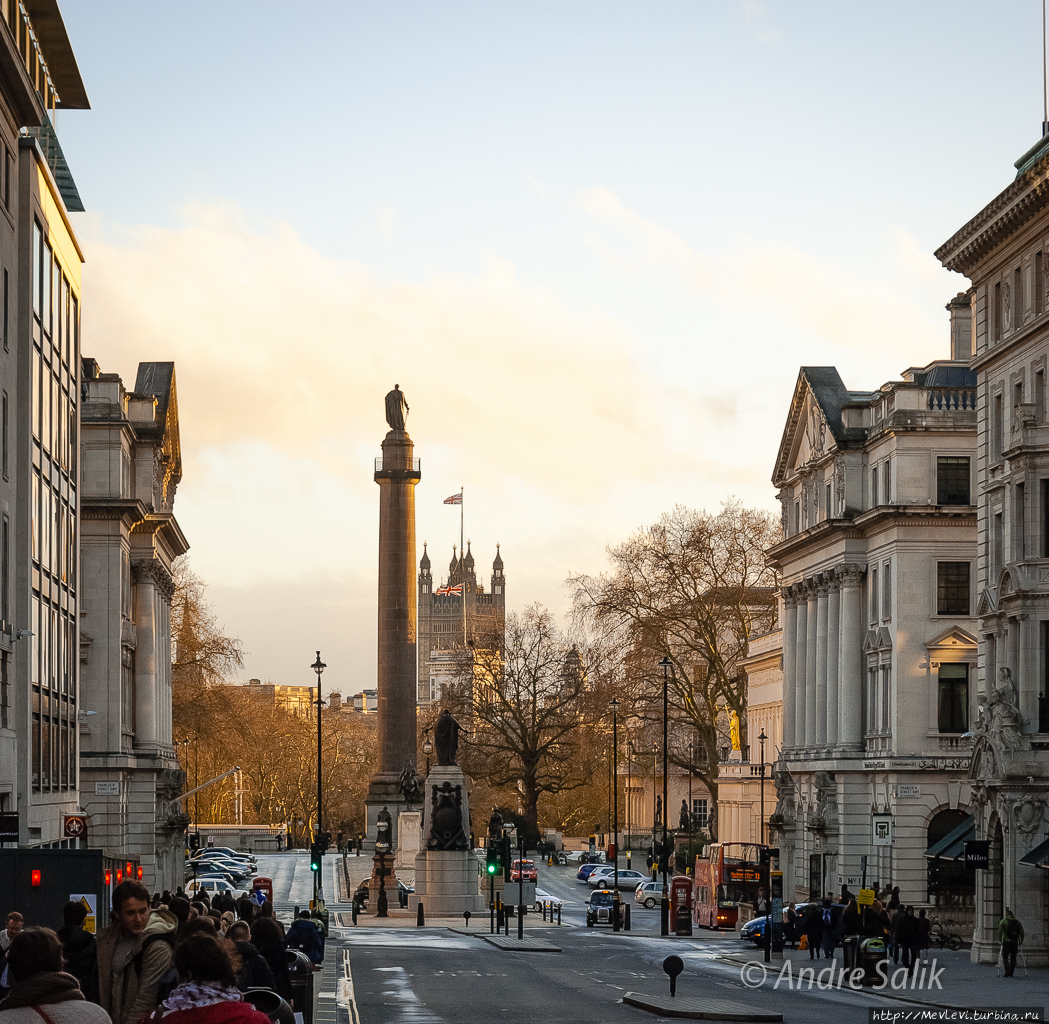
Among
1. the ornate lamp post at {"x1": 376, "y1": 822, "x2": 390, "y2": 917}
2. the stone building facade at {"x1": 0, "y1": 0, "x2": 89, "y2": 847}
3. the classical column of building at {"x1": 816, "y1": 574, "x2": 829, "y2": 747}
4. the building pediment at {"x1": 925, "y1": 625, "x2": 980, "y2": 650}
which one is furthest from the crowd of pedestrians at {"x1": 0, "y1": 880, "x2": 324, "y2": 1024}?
the classical column of building at {"x1": 816, "y1": 574, "x2": 829, "y2": 747}

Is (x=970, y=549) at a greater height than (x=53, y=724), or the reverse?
(x=970, y=549)

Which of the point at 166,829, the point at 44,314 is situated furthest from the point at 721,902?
the point at 44,314

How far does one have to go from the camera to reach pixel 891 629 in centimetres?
6694

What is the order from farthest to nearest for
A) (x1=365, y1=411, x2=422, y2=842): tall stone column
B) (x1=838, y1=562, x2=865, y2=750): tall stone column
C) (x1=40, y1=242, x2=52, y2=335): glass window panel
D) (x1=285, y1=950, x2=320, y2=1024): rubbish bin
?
(x1=365, y1=411, x2=422, y2=842): tall stone column, (x1=838, y1=562, x2=865, y2=750): tall stone column, (x1=40, y1=242, x2=52, y2=335): glass window panel, (x1=285, y1=950, x2=320, y2=1024): rubbish bin

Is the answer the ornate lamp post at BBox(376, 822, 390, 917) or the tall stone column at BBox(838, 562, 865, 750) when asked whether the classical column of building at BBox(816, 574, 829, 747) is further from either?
the ornate lamp post at BBox(376, 822, 390, 917)

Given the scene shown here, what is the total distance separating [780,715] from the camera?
92.2m

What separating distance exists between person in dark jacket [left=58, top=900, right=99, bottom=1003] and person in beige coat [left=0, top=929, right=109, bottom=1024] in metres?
6.24

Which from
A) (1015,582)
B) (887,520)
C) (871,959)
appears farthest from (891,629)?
(871,959)

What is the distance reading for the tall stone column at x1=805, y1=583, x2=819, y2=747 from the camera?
246ft

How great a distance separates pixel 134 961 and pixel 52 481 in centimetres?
3208

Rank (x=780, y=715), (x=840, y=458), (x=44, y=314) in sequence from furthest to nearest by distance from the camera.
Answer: (x=780, y=715)
(x=840, y=458)
(x=44, y=314)

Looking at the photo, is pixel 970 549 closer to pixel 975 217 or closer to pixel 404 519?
pixel 975 217

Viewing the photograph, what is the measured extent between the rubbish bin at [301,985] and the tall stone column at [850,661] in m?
49.6

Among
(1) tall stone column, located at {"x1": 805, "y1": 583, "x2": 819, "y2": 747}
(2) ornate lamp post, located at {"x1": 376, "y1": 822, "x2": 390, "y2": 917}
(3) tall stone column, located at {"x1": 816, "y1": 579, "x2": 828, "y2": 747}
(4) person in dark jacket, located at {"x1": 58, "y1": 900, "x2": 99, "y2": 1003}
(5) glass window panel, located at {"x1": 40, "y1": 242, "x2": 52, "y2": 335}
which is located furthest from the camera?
(1) tall stone column, located at {"x1": 805, "y1": 583, "x2": 819, "y2": 747}
